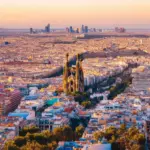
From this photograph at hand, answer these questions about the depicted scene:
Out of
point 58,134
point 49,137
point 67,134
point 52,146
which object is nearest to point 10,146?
point 52,146

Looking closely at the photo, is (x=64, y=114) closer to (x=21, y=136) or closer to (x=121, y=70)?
(x=21, y=136)

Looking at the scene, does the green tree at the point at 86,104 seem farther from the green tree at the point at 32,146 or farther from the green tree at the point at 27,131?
the green tree at the point at 32,146

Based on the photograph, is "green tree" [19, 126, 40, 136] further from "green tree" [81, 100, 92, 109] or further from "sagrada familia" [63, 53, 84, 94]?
"sagrada familia" [63, 53, 84, 94]

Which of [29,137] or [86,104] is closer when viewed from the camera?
[29,137]

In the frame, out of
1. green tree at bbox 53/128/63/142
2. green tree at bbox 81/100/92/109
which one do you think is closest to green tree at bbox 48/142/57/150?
green tree at bbox 53/128/63/142

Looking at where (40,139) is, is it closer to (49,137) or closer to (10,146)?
(49,137)

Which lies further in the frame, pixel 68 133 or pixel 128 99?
pixel 128 99

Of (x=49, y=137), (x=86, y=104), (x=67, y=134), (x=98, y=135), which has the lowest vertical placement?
(x=86, y=104)

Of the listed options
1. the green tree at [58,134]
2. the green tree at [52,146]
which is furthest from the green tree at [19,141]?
the green tree at [58,134]

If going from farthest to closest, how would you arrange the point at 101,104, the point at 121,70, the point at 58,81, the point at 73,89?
the point at 121,70, the point at 58,81, the point at 73,89, the point at 101,104

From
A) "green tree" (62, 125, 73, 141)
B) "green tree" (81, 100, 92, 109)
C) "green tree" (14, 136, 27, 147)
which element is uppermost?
"green tree" (14, 136, 27, 147)

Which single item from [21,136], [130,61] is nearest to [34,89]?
[21,136]
